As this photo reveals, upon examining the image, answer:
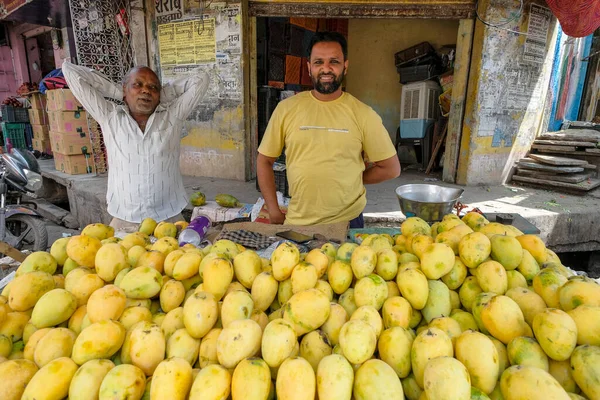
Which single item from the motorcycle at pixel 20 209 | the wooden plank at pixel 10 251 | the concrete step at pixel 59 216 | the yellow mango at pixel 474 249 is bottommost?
the concrete step at pixel 59 216

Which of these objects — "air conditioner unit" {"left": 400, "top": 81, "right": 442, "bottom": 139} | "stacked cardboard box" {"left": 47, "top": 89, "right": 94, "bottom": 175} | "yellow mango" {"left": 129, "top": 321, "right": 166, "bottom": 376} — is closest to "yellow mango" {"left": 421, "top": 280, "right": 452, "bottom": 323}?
"yellow mango" {"left": 129, "top": 321, "right": 166, "bottom": 376}

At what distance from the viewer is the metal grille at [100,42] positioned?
5.47m

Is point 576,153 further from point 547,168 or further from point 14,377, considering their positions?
point 14,377

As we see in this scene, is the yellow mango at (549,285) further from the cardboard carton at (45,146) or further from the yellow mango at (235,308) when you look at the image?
the cardboard carton at (45,146)

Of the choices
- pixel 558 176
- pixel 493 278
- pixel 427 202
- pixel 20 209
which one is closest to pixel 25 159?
pixel 20 209

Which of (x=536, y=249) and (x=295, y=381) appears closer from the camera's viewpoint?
(x=295, y=381)

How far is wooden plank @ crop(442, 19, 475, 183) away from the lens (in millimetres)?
5473

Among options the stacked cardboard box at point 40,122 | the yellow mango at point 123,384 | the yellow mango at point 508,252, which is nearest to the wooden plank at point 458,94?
the yellow mango at point 508,252

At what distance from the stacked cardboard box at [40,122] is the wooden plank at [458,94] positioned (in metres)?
8.84

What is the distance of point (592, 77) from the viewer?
1072cm

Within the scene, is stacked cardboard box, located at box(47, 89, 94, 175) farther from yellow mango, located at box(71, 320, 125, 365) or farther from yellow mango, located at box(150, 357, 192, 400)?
yellow mango, located at box(150, 357, 192, 400)

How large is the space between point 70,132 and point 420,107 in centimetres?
689

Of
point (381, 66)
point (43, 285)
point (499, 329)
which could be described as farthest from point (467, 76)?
point (43, 285)

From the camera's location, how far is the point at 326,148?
2416mm
